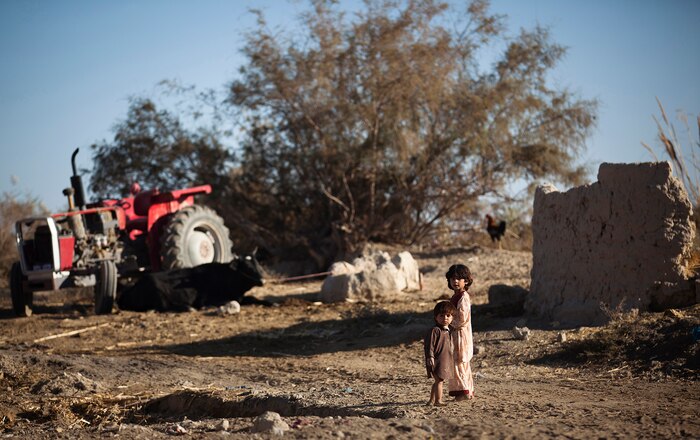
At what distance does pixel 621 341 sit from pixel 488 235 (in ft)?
41.1

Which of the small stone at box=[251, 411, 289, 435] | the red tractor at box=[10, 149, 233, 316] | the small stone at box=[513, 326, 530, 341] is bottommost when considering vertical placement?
the small stone at box=[251, 411, 289, 435]

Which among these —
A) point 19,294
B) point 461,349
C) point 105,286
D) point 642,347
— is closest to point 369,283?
point 105,286

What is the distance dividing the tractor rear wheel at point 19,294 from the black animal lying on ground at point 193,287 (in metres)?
1.55

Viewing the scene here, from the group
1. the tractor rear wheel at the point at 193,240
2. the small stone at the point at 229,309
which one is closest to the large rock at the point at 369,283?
the small stone at the point at 229,309

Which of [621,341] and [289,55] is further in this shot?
[289,55]

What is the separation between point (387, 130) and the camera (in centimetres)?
1870

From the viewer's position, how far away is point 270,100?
1889 cm

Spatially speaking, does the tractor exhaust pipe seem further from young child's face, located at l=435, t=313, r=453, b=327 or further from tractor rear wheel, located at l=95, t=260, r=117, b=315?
young child's face, located at l=435, t=313, r=453, b=327

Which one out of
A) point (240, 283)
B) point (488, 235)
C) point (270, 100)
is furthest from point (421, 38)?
point (240, 283)

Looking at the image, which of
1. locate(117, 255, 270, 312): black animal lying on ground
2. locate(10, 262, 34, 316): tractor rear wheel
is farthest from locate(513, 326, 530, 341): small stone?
locate(10, 262, 34, 316): tractor rear wheel

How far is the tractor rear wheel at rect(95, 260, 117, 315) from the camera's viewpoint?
13.3 metres

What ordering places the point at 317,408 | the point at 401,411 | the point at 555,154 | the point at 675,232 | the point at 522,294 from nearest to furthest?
1. the point at 401,411
2. the point at 317,408
3. the point at 675,232
4. the point at 522,294
5. the point at 555,154

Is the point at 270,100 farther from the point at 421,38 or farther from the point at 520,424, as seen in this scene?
the point at 520,424

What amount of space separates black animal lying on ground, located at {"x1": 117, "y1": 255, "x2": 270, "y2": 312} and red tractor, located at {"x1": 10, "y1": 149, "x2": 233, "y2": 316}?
397 mm
